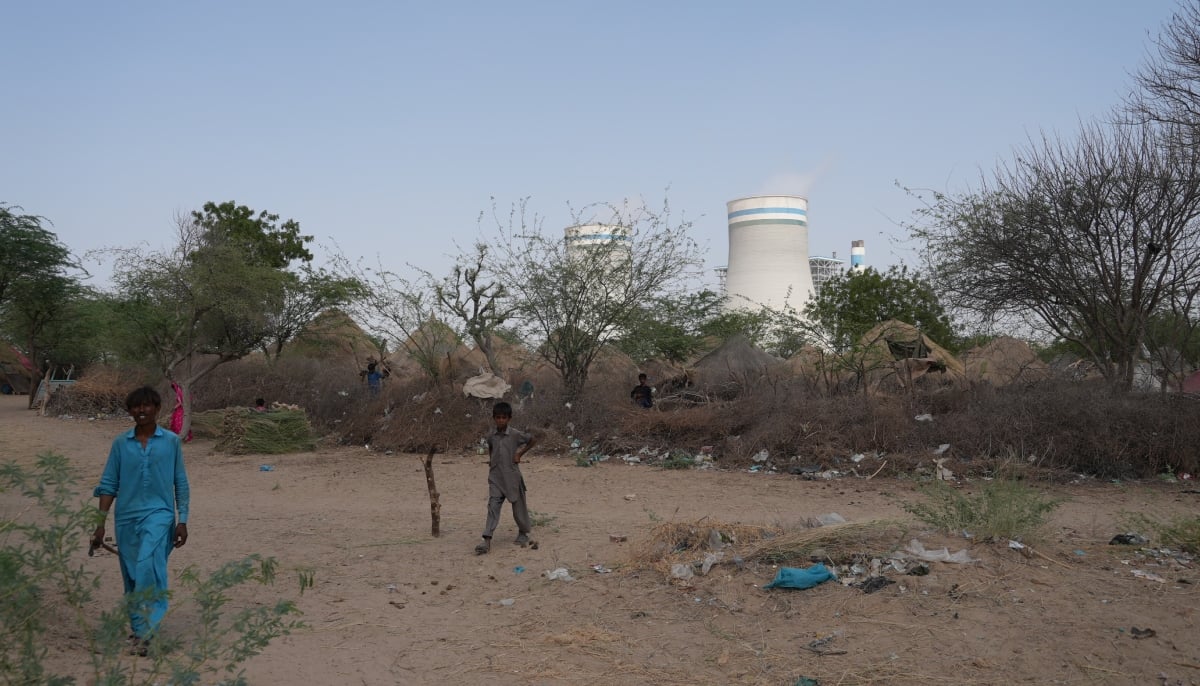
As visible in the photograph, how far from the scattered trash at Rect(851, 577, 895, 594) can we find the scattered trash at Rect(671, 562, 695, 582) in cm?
106

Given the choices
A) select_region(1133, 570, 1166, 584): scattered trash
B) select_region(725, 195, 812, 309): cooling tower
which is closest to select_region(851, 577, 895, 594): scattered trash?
select_region(1133, 570, 1166, 584): scattered trash

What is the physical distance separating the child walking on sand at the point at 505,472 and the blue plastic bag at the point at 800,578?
239 centimetres

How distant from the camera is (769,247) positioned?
37.9 metres

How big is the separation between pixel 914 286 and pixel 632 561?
23685 millimetres

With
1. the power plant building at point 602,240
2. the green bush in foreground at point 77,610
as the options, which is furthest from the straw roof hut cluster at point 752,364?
the green bush in foreground at point 77,610

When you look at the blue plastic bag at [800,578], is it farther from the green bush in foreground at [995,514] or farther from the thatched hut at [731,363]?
the thatched hut at [731,363]

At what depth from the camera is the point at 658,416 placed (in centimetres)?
1370

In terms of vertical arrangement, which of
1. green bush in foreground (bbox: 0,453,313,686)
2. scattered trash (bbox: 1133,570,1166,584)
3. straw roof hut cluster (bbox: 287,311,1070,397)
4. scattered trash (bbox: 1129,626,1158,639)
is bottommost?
scattered trash (bbox: 1129,626,1158,639)

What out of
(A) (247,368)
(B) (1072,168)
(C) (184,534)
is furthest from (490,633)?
(A) (247,368)

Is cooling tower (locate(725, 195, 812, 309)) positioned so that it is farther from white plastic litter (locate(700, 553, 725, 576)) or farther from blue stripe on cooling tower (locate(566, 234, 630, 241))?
white plastic litter (locate(700, 553, 725, 576))

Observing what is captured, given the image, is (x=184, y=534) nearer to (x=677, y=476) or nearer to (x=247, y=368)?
(x=677, y=476)

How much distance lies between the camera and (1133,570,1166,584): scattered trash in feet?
18.0

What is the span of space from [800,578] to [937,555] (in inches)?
38.0

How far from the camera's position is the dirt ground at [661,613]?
450 centimetres
